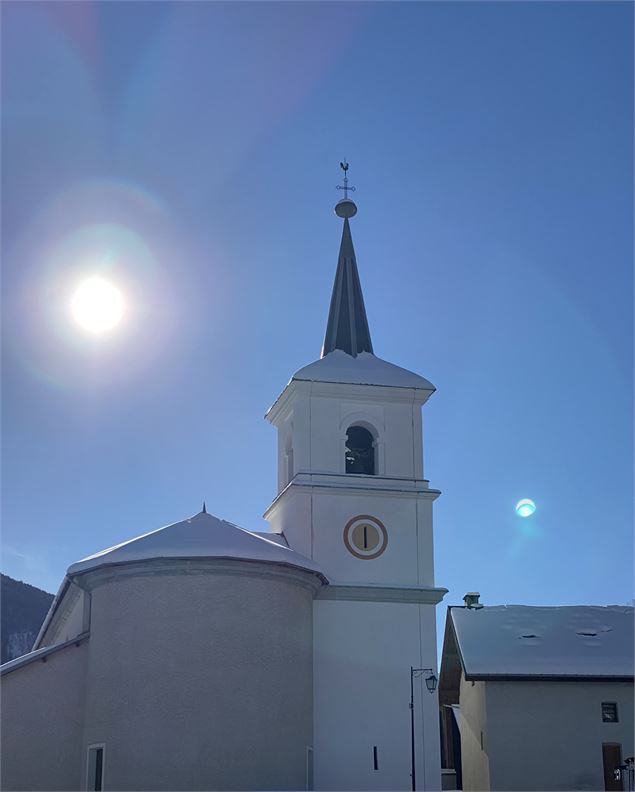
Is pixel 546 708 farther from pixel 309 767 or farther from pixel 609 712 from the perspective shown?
pixel 309 767

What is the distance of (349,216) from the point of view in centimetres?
3303

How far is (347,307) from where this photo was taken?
1250 inches

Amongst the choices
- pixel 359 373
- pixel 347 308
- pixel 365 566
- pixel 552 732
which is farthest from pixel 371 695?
pixel 347 308

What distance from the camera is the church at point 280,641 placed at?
22453 mm

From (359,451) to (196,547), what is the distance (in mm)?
6853

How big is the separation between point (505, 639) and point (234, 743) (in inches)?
401

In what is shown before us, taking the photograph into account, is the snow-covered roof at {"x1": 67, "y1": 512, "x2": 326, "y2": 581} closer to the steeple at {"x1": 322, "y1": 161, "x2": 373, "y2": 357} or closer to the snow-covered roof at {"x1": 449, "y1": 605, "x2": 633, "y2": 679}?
the snow-covered roof at {"x1": 449, "y1": 605, "x2": 633, "y2": 679}

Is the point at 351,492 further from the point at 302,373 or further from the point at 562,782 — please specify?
the point at 562,782

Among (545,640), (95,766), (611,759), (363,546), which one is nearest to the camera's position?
(95,766)

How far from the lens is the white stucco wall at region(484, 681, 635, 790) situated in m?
26.6

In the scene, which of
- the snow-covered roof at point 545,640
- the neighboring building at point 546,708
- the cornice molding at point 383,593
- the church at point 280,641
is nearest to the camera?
the church at point 280,641

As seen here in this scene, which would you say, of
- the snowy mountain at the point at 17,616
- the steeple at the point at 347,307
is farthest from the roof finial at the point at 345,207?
the snowy mountain at the point at 17,616

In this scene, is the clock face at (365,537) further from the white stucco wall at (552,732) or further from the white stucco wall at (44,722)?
Result: the white stucco wall at (44,722)

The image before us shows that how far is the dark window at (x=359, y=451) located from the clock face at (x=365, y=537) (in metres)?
1.58
